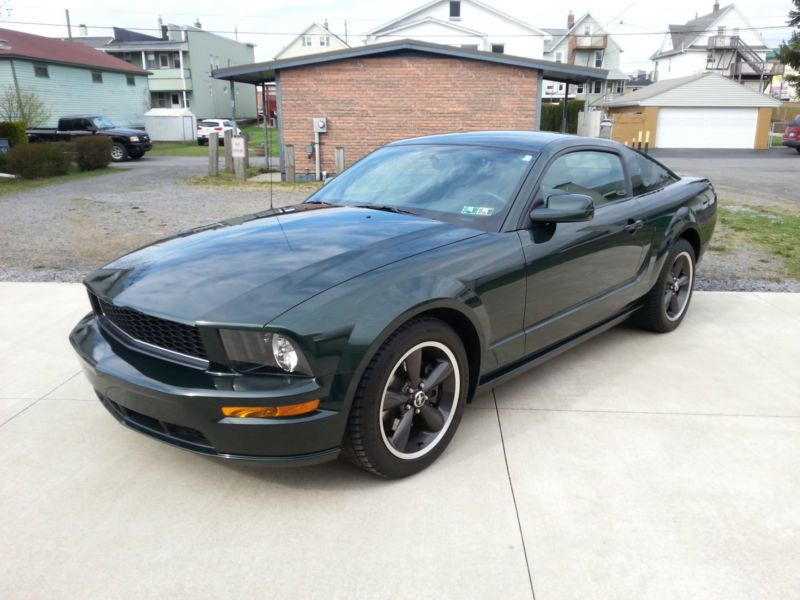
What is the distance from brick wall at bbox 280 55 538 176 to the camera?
57.1 feet

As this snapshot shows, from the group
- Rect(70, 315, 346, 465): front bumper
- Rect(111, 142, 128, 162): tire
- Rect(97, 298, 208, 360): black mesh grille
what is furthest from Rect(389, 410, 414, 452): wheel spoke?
Rect(111, 142, 128, 162): tire

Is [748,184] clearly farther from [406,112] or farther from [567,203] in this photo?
[567,203]

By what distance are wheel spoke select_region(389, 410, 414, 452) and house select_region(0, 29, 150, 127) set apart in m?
29.6

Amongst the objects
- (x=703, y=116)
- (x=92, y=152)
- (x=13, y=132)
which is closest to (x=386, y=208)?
(x=92, y=152)

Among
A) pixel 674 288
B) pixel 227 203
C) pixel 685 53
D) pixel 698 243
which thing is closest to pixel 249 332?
pixel 674 288

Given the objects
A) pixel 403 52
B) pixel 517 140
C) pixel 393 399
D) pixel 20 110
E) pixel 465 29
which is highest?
pixel 465 29

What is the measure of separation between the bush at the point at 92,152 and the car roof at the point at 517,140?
18.6m

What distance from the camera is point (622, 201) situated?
426cm

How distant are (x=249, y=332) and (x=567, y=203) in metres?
1.79

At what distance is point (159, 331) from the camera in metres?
2.70

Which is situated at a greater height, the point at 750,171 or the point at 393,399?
the point at 393,399

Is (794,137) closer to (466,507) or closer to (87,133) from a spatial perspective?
(87,133)

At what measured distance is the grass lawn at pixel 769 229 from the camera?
7800 mm

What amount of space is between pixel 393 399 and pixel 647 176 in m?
2.93
